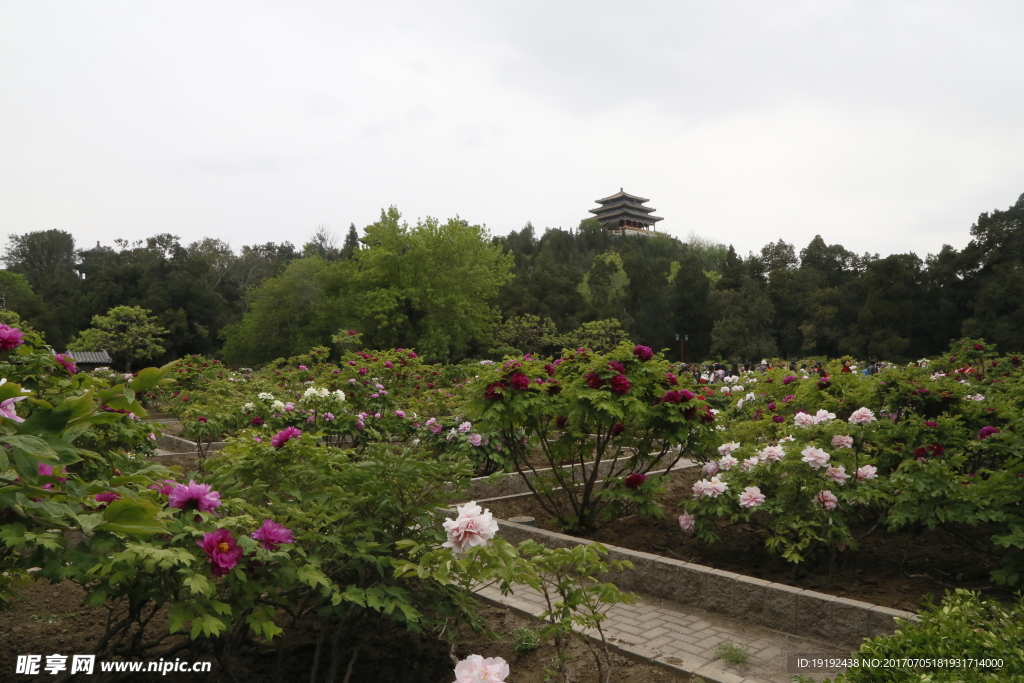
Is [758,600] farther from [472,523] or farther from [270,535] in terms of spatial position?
[270,535]

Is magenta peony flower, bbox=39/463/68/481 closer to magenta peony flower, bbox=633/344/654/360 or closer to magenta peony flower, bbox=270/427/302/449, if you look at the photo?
magenta peony flower, bbox=270/427/302/449

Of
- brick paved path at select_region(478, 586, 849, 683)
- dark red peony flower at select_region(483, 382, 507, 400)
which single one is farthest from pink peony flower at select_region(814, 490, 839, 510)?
dark red peony flower at select_region(483, 382, 507, 400)

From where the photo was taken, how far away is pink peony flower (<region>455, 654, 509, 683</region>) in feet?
7.17

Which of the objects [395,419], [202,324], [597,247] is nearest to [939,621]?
[395,419]

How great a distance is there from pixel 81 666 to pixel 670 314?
145 feet

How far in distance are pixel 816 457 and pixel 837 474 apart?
0.57 ft

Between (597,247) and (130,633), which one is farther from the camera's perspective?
(597,247)

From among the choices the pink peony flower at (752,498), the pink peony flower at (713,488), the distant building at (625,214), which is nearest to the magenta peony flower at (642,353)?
the pink peony flower at (713,488)

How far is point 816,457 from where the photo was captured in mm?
4895

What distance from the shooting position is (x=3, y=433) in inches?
84.6

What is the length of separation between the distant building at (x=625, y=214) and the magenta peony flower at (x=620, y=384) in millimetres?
93282

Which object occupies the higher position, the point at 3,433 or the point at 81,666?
the point at 3,433

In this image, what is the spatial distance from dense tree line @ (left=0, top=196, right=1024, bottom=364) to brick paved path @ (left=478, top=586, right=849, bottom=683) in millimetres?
28858

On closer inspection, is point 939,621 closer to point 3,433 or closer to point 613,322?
point 3,433
